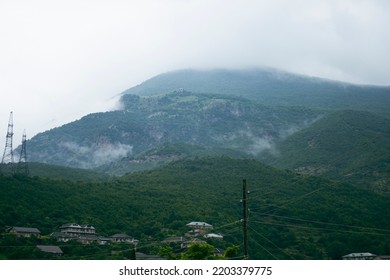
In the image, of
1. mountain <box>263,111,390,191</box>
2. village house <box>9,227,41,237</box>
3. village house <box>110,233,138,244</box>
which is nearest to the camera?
village house <box>9,227,41,237</box>

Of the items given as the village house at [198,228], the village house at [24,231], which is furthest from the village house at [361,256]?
the village house at [24,231]

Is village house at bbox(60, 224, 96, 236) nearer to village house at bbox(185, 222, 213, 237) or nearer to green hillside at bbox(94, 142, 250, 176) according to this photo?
village house at bbox(185, 222, 213, 237)

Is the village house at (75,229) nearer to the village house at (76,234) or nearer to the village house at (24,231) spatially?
the village house at (76,234)

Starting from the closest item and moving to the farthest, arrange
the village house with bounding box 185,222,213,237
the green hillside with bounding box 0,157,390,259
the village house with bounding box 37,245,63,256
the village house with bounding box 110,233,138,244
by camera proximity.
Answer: the village house with bounding box 37,245,63,256, the village house with bounding box 110,233,138,244, the green hillside with bounding box 0,157,390,259, the village house with bounding box 185,222,213,237

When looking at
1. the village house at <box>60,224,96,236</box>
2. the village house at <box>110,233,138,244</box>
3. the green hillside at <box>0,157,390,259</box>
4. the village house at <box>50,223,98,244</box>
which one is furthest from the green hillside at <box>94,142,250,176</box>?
the village house at <box>60,224,96,236</box>

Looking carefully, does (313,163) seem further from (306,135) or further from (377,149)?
(306,135)

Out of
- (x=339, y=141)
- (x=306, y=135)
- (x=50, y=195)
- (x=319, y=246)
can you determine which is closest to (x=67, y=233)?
(x=50, y=195)
